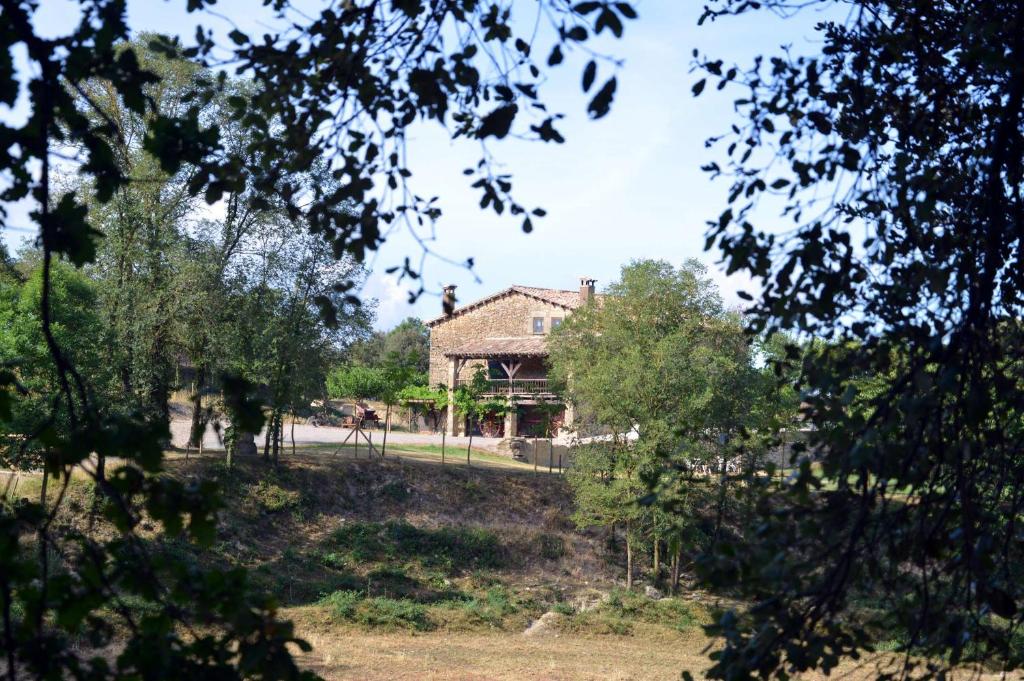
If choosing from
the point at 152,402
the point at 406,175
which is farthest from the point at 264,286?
the point at 406,175

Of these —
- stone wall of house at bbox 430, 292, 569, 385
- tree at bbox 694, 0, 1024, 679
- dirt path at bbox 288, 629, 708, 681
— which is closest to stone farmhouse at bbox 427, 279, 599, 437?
stone wall of house at bbox 430, 292, 569, 385

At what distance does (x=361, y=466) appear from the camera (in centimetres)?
2877

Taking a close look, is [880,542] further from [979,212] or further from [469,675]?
[469,675]

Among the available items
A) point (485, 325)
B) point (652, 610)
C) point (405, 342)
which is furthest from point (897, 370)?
point (405, 342)

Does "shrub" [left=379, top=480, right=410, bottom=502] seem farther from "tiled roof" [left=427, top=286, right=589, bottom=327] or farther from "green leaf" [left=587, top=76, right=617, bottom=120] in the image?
"green leaf" [left=587, top=76, right=617, bottom=120]

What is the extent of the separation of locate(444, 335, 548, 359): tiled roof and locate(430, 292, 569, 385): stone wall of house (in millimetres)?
664

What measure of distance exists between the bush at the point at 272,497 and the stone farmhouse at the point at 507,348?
15551 millimetres

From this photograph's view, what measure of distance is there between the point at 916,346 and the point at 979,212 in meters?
1.09

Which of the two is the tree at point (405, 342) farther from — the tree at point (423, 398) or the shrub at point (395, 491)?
the shrub at point (395, 491)

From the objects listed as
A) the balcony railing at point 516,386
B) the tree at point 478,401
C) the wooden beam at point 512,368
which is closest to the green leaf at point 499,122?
the tree at point 478,401

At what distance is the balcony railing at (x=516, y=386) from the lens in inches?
1689

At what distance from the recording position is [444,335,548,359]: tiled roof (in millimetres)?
43031

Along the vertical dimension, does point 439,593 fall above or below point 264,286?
below

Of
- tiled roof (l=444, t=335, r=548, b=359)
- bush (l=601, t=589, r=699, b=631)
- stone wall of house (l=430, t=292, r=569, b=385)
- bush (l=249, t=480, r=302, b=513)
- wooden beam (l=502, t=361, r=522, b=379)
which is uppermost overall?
stone wall of house (l=430, t=292, r=569, b=385)
